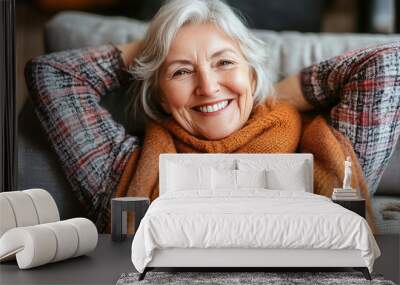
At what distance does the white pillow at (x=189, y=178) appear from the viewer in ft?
14.0

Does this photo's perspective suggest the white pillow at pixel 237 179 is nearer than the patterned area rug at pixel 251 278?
No

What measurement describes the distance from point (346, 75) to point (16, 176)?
214 cm

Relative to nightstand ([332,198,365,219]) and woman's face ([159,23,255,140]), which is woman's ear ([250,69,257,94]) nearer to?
woman's face ([159,23,255,140])

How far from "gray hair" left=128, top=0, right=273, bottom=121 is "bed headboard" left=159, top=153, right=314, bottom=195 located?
12.7 inches

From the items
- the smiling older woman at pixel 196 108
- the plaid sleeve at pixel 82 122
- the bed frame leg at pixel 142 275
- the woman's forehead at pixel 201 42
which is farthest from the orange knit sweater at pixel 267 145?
the bed frame leg at pixel 142 275

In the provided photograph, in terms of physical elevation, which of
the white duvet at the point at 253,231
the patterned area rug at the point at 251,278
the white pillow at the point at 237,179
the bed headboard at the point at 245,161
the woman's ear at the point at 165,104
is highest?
the woman's ear at the point at 165,104

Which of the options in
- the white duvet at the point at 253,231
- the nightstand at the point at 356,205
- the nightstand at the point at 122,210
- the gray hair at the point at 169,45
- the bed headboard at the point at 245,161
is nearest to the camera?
the white duvet at the point at 253,231

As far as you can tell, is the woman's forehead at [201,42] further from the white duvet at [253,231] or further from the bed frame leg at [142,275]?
the bed frame leg at [142,275]

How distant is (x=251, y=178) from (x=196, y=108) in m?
0.57

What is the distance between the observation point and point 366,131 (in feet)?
14.1

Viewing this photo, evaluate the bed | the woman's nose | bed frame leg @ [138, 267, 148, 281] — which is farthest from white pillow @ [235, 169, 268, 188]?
bed frame leg @ [138, 267, 148, 281]

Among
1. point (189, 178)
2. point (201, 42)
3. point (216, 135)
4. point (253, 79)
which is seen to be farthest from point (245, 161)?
point (201, 42)

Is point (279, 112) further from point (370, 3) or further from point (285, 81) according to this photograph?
point (370, 3)

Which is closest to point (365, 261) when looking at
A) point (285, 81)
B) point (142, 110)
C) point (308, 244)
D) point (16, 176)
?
point (308, 244)
